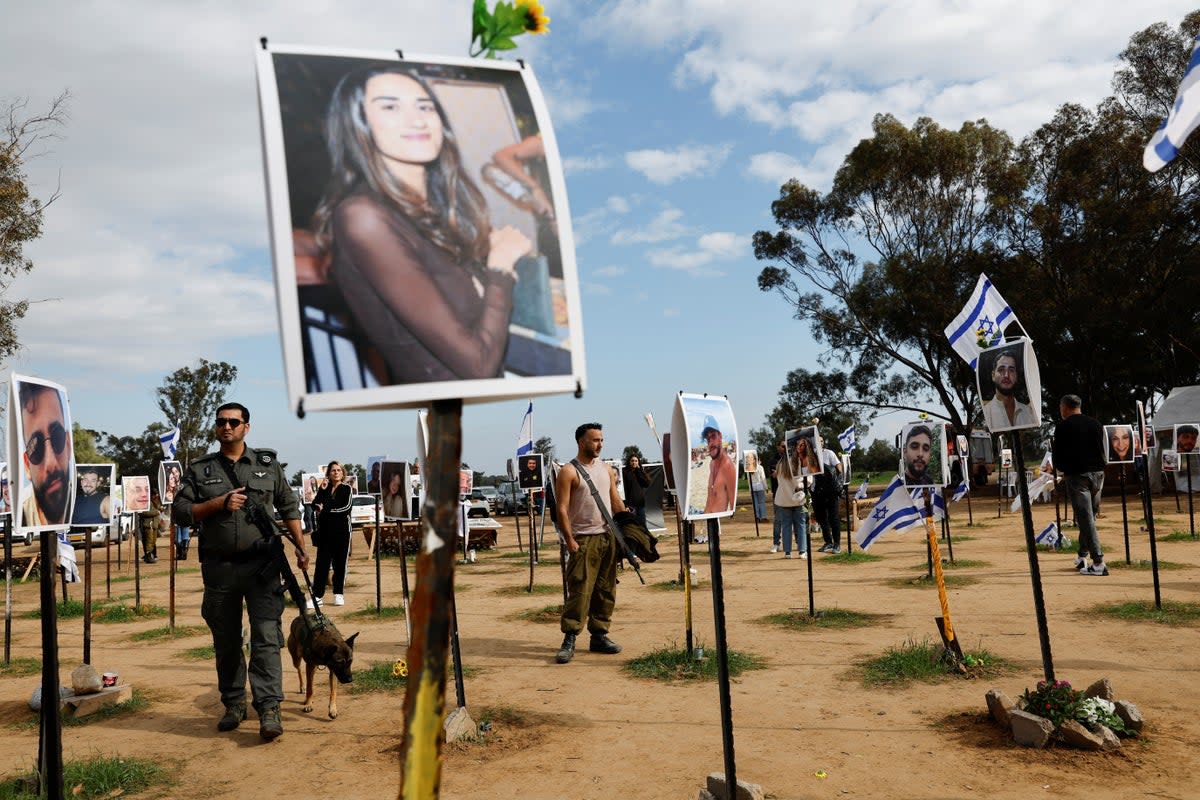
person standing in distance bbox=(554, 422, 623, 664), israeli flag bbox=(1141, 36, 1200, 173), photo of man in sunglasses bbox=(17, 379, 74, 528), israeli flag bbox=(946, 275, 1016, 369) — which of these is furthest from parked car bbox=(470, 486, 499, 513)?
israeli flag bbox=(1141, 36, 1200, 173)

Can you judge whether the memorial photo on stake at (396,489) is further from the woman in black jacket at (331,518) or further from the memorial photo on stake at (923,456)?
the memorial photo on stake at (923,456)

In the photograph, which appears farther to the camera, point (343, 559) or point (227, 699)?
point (343, 559)

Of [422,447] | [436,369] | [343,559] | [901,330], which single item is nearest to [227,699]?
[422,447]

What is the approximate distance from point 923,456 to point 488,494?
37579 mm

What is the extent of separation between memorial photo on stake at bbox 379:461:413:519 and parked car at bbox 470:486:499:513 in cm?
2756

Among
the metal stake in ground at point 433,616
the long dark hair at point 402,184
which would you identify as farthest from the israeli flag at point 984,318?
the metal stake in ground at point 433,616

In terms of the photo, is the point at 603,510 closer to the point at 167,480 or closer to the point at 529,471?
the point at 167,480

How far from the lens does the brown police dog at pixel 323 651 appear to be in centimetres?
582

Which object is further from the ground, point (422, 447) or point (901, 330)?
point (901, 330)

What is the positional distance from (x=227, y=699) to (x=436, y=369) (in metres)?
4.93

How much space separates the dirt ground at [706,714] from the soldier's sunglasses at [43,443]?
185 cm

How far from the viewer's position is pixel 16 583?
1805 centimetres

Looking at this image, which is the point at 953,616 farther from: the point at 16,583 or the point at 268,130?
the point at 16,583

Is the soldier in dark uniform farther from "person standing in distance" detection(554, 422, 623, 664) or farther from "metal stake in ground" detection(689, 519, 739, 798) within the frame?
"metal stake in ground" detection(689, 519, 739, 798)
